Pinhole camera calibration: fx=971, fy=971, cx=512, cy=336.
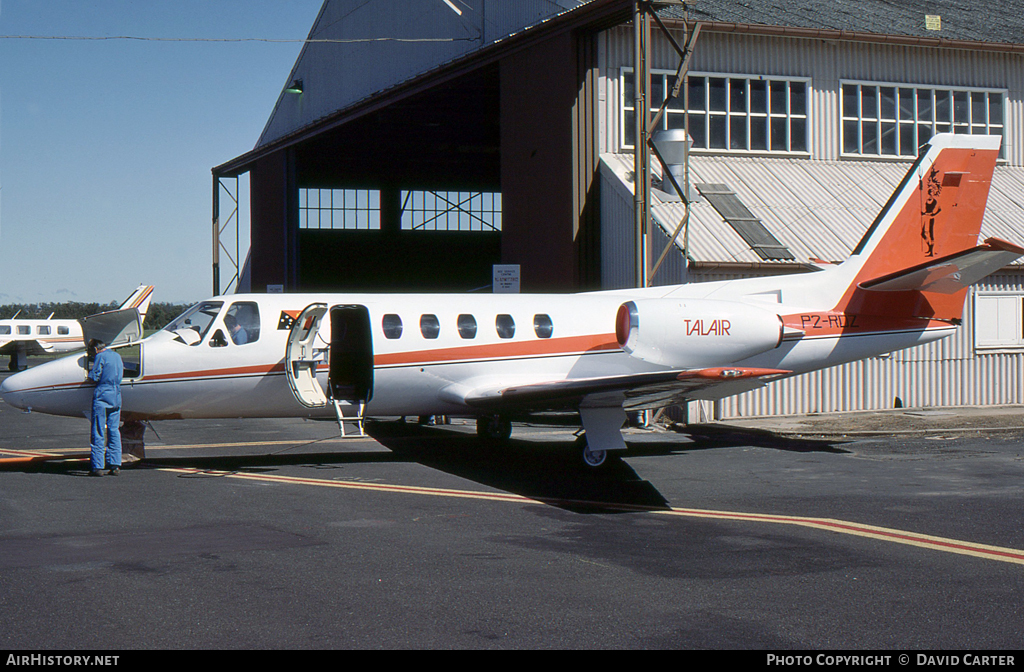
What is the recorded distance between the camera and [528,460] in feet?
55.2

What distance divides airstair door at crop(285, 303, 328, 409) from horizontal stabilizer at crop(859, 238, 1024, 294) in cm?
989

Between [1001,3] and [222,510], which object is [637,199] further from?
[1001,3]

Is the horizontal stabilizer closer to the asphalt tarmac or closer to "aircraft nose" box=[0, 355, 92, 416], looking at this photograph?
the asphalt tarmac

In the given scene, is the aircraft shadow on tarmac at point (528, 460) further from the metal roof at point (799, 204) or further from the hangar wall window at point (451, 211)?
the hangar wall window at point (451, 211)

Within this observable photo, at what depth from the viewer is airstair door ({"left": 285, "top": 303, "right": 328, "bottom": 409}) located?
15.1 meters

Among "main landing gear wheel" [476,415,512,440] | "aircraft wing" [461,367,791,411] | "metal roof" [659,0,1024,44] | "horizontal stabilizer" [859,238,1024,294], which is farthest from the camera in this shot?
"metal roof" [659,0,1024,44]

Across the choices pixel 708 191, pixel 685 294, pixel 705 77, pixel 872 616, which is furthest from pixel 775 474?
pixel 705 77

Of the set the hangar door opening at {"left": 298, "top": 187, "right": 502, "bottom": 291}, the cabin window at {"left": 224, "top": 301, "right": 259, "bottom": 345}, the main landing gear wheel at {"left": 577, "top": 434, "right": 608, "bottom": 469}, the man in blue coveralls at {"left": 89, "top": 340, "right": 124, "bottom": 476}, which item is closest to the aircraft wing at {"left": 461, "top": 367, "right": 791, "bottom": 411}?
the main landing gear wheel at {"left": 577, "top": 434, "right": 608, "bottom": 469}

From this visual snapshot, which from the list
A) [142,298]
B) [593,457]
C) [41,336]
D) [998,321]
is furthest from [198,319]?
[41,336]

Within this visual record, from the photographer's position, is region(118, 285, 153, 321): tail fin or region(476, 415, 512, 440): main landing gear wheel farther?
region(118, 285, 153, 321): tail fin

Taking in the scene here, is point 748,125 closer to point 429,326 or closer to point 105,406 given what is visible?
point 429,326

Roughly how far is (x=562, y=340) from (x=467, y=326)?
170 centimetres

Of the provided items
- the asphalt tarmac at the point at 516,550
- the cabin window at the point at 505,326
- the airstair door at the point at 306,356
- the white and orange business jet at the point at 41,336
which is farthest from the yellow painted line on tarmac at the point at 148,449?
the white and orange business jet at the point at 41,336

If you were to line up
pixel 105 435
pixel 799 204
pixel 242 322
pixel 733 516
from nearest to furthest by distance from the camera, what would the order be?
pixel 733 516 → pixel 105 435 → pixel 242 322 → pixel 799 204
